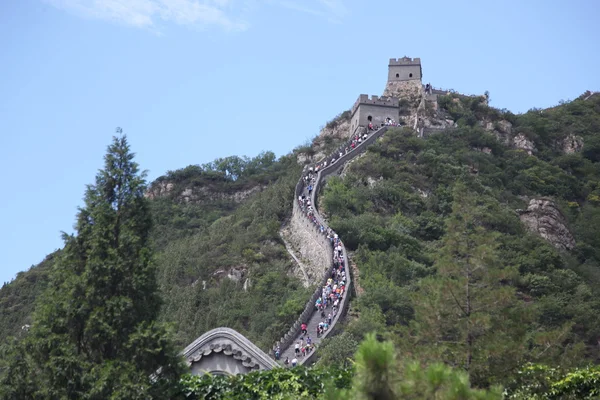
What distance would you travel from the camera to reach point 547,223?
56.2 m

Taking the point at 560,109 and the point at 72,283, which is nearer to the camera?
the point at 72,283

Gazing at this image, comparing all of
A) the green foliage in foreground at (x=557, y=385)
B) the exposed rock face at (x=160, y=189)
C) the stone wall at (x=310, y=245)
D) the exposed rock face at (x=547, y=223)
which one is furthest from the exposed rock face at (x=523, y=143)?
the green foliage in foreground at (x=557, y=385)

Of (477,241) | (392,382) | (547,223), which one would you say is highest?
(547,223)

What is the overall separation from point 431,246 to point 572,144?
32.5 metres

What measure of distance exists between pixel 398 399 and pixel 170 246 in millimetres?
48327

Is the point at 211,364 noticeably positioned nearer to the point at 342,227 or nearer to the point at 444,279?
the point at 444,279

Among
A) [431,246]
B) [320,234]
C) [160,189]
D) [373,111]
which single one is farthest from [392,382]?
[160,189]

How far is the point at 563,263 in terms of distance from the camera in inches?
1925

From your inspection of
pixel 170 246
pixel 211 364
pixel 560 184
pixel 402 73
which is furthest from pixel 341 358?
pixel 402 73

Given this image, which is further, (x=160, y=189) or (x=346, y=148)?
(x=160, y=189)

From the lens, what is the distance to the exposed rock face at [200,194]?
74312mm

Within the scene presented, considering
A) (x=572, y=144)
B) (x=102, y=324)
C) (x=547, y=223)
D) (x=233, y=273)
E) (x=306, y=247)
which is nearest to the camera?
(x=102, y=324)

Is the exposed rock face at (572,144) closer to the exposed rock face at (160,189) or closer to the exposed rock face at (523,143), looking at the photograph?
the exposed rock face at (523,143)

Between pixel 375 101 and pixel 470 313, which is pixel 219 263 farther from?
pixel 470 313
